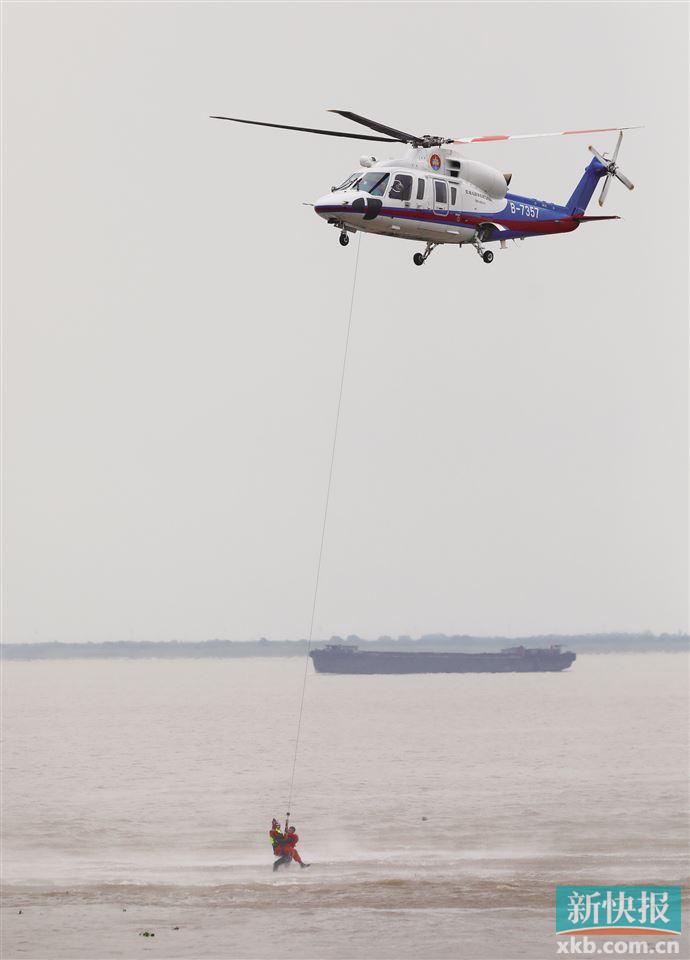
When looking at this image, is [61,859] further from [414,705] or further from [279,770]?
[414,705]

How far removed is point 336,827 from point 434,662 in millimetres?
98728

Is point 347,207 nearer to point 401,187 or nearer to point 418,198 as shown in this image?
point 401,187

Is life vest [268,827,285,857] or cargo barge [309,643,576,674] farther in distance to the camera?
cargo barge [309,643,576,674]

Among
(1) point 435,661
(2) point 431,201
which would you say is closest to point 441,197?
(2) point 431,201

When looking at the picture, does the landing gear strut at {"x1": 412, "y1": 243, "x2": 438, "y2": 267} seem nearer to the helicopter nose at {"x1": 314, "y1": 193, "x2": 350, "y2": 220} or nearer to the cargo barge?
the helicopter nose at {"x1": 314, "y1": 193, "x2": 350, "y2": 220}

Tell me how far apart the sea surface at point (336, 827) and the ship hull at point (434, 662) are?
33004mm

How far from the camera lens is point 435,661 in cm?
14888

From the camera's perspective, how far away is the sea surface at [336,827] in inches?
1337

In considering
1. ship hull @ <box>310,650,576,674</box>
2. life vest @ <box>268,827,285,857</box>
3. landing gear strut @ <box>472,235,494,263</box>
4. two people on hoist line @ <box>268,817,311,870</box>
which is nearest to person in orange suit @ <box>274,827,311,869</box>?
two people on hoist line @ <box>268,817,311,870</box>

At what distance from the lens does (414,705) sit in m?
116

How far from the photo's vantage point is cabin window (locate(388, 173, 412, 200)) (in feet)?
83.5

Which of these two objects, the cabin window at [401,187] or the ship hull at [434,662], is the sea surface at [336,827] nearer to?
the cabin window at [401,187]

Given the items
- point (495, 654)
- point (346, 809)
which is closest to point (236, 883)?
point (346, 809)

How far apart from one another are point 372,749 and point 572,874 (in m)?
39.5
